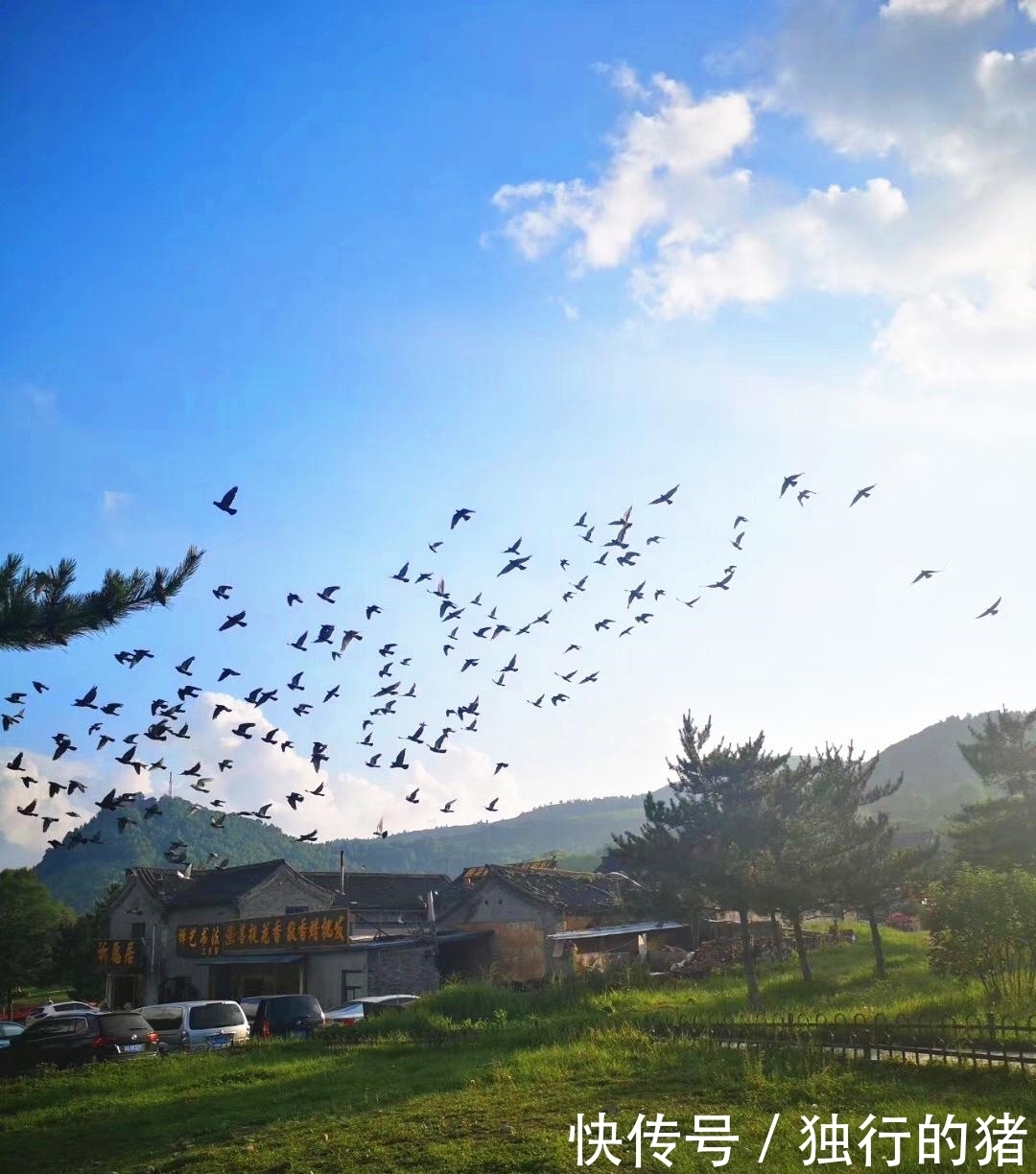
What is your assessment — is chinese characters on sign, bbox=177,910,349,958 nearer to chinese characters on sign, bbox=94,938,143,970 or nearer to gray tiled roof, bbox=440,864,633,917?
chinese characters on sign, bbox=94,938,143,970

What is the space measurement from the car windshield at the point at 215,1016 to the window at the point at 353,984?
12003 millimetres

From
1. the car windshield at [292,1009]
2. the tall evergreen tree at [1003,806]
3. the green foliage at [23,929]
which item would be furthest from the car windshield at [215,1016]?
the green foliage at [23,929]

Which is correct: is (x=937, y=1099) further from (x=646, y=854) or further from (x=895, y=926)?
(x=895, y=926)

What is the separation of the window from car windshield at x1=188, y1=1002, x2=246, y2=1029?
473 inches

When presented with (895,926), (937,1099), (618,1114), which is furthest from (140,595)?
(895,926)

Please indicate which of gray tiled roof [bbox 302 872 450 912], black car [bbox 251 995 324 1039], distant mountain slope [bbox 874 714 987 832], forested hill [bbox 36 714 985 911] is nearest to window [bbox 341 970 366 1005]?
gray tiled roof [bbox 302 872 450 912]

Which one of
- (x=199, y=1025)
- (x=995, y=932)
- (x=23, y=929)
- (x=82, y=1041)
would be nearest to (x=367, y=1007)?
(x=199, y=1025)

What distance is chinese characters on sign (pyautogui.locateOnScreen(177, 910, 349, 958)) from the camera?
37.7 meters

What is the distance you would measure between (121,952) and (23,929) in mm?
23942

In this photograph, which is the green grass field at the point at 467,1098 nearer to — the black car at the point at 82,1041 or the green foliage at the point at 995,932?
the green foliage at the point at 995,932

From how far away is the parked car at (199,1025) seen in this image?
2405 centimetres

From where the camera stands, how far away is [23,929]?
66000 millimetres

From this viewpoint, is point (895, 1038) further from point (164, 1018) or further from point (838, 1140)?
point (164, 1018)

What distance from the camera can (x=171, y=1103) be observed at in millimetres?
15820
